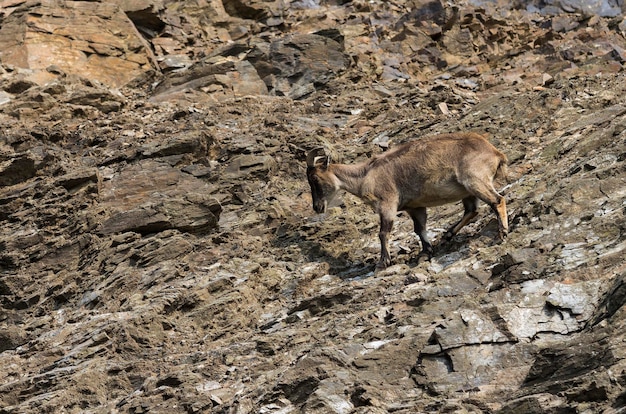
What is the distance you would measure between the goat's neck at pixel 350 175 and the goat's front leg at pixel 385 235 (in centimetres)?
89

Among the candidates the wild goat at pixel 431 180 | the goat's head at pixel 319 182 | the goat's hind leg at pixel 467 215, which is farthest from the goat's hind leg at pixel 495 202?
the goat's head at pixel 319 182

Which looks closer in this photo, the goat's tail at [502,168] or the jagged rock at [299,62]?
the goat's tail at [502,168]

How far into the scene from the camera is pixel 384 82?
24.0m

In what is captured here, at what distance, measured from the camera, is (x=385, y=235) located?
1378 centimetres

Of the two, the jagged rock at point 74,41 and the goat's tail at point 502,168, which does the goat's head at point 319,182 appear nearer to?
the goat's tail at point 502,168

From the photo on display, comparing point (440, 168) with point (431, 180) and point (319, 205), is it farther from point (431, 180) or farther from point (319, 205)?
point (319, 205)

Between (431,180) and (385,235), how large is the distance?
1048mm

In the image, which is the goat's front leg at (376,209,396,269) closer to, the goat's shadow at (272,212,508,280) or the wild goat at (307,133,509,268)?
the wild goat at (307,133,509,268)

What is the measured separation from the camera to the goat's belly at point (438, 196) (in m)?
13.5

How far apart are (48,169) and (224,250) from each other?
5942 millimetres

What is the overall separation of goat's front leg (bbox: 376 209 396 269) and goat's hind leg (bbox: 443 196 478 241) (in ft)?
2.76

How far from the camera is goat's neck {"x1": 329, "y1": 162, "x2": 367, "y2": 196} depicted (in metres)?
14.9

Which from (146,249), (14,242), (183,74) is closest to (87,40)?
(183,74)

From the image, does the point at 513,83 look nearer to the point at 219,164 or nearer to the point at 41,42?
the point at 219,164
